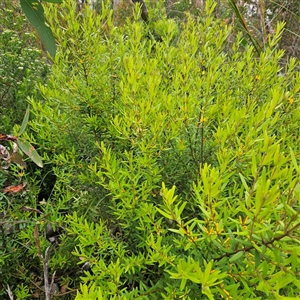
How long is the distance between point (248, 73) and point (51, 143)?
719 mm

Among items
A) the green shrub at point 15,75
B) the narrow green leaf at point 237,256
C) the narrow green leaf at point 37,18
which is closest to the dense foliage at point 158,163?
the narrow green leaf at point 237,256

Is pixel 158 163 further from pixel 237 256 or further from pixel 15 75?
pixel 15 75

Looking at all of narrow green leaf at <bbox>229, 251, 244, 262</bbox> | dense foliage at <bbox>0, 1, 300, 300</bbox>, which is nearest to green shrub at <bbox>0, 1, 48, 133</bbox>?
dense foliage at <bbox>0, 1, 300, 300</bbox>

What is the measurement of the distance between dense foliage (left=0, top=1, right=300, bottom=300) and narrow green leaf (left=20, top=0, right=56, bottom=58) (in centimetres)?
16

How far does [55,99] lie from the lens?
106cm

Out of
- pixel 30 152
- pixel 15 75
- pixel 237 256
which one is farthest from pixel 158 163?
pixel 15 75

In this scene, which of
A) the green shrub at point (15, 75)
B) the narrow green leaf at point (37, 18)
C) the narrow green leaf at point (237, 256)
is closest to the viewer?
the narrow green leaf at point (237, 256)

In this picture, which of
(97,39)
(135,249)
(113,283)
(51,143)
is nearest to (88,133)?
(51,143)

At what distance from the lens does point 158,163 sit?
970 mm

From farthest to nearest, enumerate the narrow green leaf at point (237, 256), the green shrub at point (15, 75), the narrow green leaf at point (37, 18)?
1. the green shrub at point (15, 75)
2. the narrow green leaf at point (37, 18)
3. the narrow green leaf at point (237, 256)

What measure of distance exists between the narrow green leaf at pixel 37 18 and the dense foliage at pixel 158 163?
16 centimetres

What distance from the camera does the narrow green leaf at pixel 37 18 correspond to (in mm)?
768

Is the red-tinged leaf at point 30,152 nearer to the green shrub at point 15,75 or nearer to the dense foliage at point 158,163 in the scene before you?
the dense foliage at point 158,163

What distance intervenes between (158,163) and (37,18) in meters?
0.53
